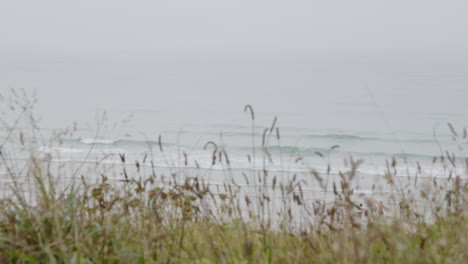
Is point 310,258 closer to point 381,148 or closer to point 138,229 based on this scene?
point 138,229

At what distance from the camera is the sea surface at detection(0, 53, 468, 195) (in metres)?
21.5

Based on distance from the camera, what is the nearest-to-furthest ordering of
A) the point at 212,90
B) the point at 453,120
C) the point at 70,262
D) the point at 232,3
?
the point at 70,262, the point at 453,120, the point at 212,90, the point at 232,3

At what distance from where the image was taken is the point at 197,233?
13.2ft

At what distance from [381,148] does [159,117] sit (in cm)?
1310

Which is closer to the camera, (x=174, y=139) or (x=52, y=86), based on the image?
(x=174, y=139)

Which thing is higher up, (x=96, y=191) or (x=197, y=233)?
(x=96, y=191)

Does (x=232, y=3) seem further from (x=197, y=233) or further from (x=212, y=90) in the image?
(x=197, y=233)

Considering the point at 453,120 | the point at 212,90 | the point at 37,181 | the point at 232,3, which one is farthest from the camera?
the point at 232,3

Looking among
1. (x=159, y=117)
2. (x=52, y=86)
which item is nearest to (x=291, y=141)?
(x=159, y=117)

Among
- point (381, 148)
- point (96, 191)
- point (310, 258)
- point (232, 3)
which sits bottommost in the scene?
point (381, 148)

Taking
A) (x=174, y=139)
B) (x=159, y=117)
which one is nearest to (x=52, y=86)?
(x=159, y=117)

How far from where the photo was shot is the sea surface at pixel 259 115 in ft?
70.7

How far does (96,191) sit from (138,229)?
0.39 metres

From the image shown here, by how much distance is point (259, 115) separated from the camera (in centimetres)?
3456
